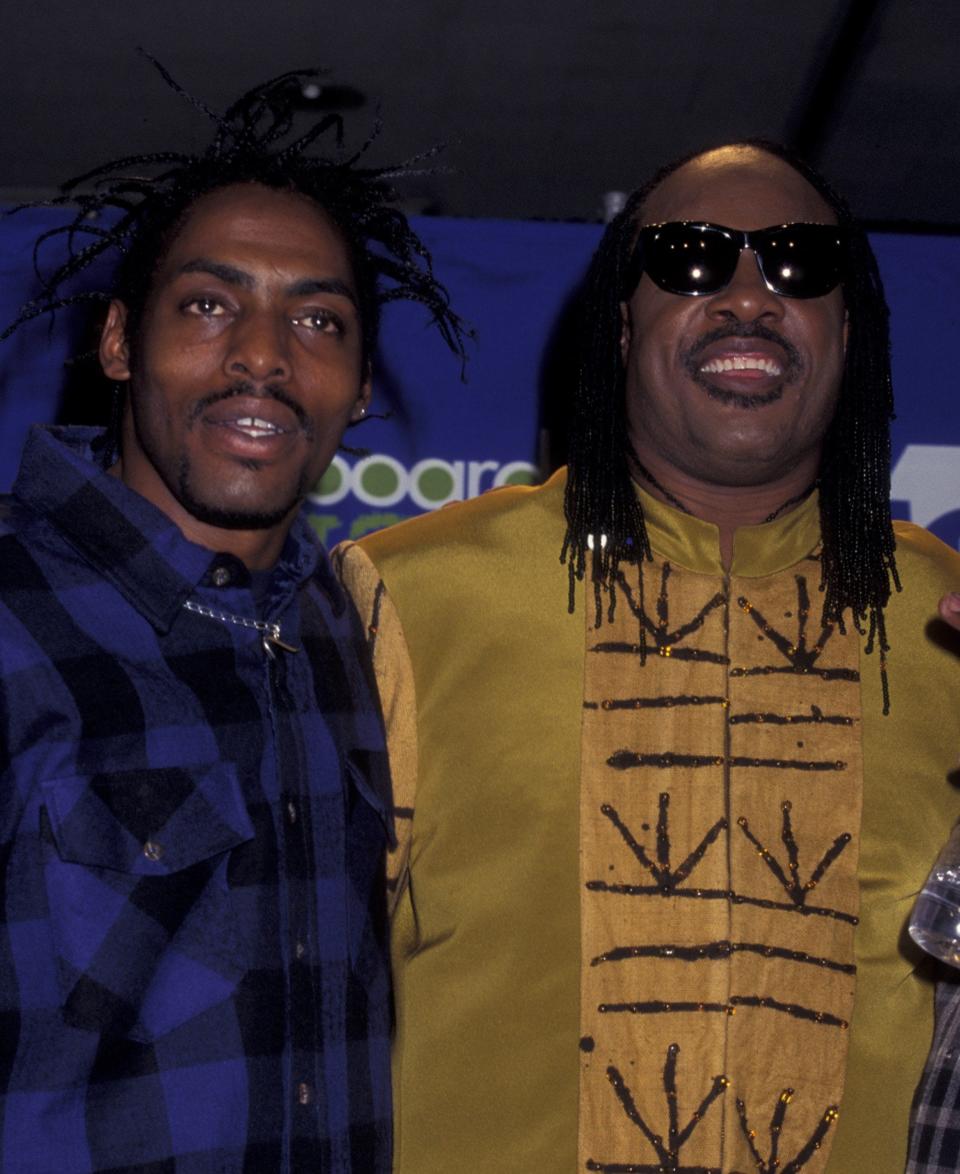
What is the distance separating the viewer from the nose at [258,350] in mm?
2406

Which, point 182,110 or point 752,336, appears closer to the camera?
point 752,336

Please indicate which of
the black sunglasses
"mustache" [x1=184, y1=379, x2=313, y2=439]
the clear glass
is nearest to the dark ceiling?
the black sunglasses

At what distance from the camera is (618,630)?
2854 millimetres

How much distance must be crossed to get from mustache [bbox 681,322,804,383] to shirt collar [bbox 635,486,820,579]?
276 millimetres

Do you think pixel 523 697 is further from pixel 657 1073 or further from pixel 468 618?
pixel 657 1073

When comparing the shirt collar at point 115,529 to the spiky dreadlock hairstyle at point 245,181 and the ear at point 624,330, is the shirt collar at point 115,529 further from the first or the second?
the ear at point 624,330

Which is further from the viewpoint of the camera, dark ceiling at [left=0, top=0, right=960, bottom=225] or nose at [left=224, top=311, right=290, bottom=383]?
dark ceiling at [left=0, top=0, right=960, bottom=225]

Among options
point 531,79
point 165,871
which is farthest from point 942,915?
point 531,79

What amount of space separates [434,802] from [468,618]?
0.34 meters

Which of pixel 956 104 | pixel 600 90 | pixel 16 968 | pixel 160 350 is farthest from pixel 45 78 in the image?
pixel 16 968

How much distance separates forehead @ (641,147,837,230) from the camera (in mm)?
2900

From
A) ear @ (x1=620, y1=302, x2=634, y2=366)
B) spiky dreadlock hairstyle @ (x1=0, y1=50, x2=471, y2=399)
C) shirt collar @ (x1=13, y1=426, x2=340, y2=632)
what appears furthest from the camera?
ear @ (x1=620, y1=302, x2=634, y2=366)

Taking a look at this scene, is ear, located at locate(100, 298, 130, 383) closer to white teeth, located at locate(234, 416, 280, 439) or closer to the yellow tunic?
white teeth, located at locate(234, 416, 280, 439)

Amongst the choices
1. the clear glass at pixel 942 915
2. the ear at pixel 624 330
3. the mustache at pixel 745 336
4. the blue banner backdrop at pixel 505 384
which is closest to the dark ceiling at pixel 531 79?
the blue banner backdrop at pixel 505 384
